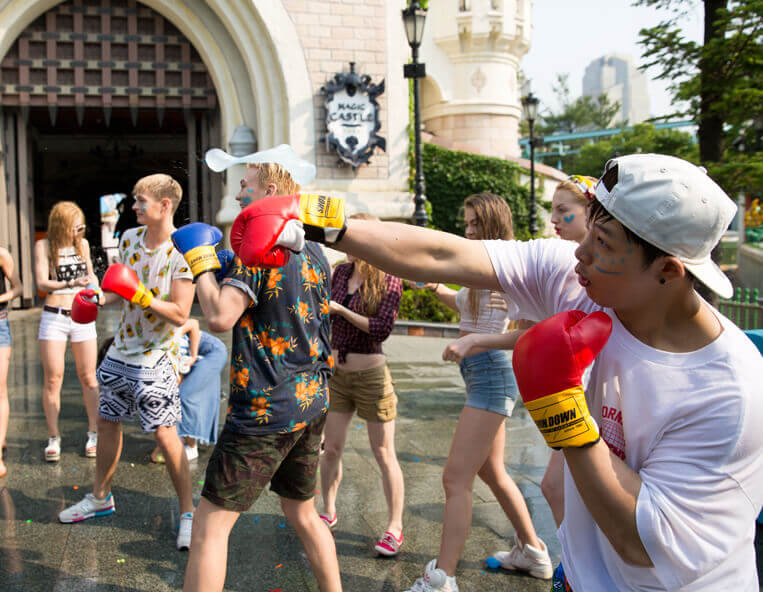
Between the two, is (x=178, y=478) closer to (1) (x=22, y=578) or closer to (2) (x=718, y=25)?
(1) (x=22, y=578)

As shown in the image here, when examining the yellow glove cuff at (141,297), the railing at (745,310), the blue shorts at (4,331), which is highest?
the yellow glove cuff at (141,297)

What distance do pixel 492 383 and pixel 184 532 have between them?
1742 mm

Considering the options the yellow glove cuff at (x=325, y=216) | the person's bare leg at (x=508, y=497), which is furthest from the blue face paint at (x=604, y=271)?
the person's bare leg at (x=508, y=497)

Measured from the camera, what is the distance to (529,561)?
3.13 m

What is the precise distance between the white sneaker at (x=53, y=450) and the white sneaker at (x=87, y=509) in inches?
37.6

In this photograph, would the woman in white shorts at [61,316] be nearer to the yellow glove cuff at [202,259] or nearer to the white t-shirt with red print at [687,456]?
the yellow glove cuff at [202,259]

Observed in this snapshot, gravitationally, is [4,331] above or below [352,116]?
below

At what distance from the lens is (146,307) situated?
10.2ft

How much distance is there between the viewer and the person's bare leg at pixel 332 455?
139 inches

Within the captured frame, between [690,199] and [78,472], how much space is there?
168 inches

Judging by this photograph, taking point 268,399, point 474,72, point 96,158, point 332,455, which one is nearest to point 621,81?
point 474,72

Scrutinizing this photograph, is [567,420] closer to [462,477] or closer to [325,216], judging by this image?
[325,216]

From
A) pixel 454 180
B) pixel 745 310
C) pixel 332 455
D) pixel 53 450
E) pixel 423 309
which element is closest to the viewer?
pixel 332 455

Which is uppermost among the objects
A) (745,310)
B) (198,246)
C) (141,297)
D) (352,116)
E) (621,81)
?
(621,81)
